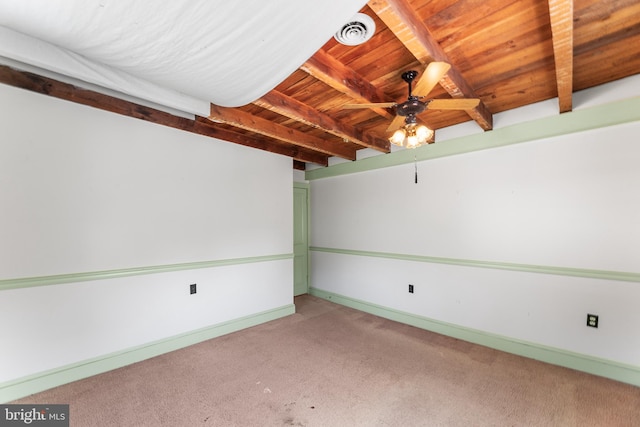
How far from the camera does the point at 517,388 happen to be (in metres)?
2.16

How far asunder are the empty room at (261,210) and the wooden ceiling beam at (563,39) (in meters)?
0.02

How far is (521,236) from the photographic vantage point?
2.74m

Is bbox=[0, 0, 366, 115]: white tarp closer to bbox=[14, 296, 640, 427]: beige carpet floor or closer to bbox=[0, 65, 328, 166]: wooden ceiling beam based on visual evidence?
bbox=[0, 65, 328, 166]: wooden ceiling beam

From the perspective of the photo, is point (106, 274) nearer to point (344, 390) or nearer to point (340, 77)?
point (344, 390)

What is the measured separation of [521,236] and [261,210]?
3.07 m

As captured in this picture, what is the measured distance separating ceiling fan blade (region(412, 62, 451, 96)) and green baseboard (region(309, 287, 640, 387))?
2.67 m

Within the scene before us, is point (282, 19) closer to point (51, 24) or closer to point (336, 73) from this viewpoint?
point (336, 73)

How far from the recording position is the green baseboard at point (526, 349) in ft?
7.36

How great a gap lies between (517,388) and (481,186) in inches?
76.2

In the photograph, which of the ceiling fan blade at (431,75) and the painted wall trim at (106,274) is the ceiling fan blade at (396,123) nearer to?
the ceiling fan blade at (431,75)

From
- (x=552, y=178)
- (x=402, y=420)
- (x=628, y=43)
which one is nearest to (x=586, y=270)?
(x=552, y=178)

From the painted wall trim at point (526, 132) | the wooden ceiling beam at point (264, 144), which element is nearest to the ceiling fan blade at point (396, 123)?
the painted wall trim at point (526, 132)

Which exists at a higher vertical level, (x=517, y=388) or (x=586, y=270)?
(x=586, y=270)

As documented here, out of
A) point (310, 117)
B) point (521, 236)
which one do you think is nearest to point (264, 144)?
point (310, 117)
